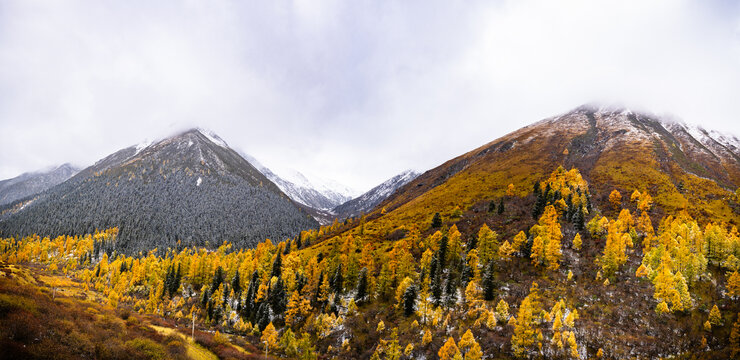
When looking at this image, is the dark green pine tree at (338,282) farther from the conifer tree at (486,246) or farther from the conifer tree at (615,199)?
the conifer tree at (615,199)

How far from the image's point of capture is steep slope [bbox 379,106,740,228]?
340 feet

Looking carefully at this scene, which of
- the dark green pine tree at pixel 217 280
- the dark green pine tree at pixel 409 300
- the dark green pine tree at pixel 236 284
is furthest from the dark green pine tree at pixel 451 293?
the dark green pine tree at pixel 217 280

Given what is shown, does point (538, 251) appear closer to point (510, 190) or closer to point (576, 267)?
point (576, 267)

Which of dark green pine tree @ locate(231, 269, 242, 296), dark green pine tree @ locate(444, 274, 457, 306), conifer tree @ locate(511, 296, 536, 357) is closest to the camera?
conifer tree @ locate(511, 296, 536, 357)

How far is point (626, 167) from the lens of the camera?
13038cm

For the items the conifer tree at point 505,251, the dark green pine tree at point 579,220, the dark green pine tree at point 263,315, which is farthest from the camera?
the dark green pine tree at point 579,220

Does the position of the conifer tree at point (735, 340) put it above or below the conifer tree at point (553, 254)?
below

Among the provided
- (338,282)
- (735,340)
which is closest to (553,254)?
(735,340)

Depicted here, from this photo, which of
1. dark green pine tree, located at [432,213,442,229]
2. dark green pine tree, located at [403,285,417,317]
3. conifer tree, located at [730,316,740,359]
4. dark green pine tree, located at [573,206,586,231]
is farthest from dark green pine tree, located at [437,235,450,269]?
conifer tree, located at [730,316,740,359]

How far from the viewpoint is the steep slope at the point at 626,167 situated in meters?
104

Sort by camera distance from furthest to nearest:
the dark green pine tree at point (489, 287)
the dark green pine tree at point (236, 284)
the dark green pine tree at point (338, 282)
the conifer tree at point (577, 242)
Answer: the dark green pine tree at point (236, 284) < the dark green pine tree at point (338, 282) < the conifer tree at point (577, 242) < the dark green pine tree at point (489, 287)

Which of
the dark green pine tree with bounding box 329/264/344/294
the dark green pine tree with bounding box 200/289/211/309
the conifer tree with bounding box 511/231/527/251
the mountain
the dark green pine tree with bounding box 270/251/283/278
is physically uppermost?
the dark green pine tree with bounding box 270/251/283/278

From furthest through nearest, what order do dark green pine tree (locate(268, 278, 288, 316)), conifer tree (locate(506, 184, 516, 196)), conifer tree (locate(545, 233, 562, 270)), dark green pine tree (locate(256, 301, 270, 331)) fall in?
1. conifer tree (locate(506, 184, 516, 196))
2. dark green pine tree (locate(268, 278, 288, 316))
3. dark green pine tree (locate(256, 301, 270, 331))
4. conifer tree (locate(545, 233, 562, 270))

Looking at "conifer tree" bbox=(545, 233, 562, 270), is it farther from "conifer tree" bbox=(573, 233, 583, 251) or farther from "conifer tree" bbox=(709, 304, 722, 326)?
"conifer tree" bbox=(709, 304, 722, 326)
